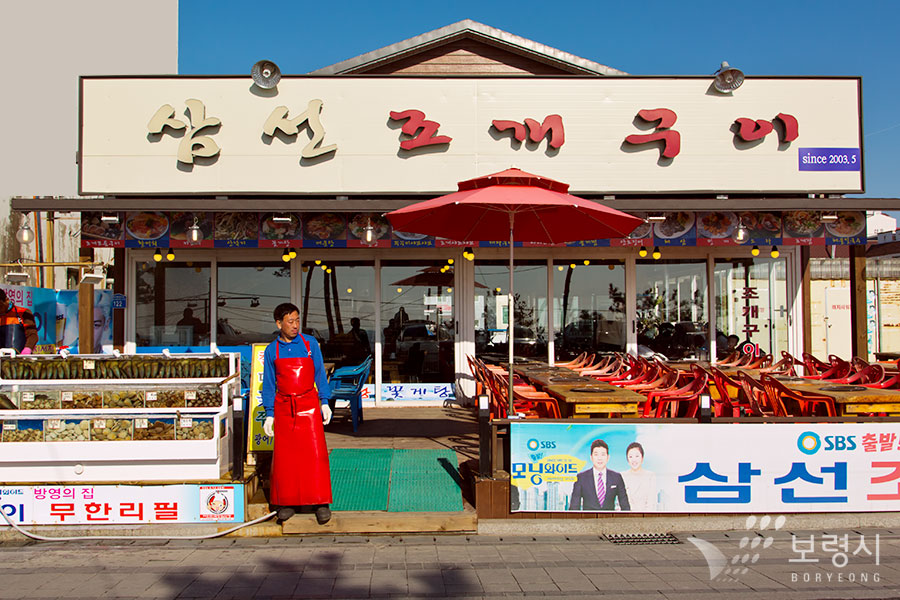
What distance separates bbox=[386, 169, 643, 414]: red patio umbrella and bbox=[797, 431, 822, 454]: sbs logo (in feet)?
8.15

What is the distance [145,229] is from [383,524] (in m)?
6.49

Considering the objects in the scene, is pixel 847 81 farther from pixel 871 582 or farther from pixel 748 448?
pixel 871 582

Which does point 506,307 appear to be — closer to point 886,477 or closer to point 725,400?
point 725,400

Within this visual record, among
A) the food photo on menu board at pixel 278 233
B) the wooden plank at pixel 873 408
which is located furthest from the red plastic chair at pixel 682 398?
the food photo on menu board at pixel 278 233

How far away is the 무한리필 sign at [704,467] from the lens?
5438 mm

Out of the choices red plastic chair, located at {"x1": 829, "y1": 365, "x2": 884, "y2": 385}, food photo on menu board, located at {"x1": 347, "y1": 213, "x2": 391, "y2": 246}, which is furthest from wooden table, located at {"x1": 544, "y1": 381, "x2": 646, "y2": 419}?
food photo on menu board, located at {"x1": 347, "y1": 213, "x2": 391, "y2": 246}

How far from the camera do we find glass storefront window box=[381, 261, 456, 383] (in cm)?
1071

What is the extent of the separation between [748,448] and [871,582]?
1276mm

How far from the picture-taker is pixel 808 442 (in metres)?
5.50

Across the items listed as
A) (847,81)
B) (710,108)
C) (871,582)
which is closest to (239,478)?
(871,582)

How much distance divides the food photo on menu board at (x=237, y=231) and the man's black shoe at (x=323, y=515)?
547 cm

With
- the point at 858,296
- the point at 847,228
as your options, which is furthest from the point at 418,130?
the point at 858,296

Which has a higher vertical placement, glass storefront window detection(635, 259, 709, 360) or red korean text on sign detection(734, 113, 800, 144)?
red korean text on sign detection(734, 113, 800, 144)

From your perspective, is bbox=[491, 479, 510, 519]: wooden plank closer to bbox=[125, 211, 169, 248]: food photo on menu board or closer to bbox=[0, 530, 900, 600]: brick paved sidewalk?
bbox=[0, 530, 900, 600]: brick paved sidewalk
